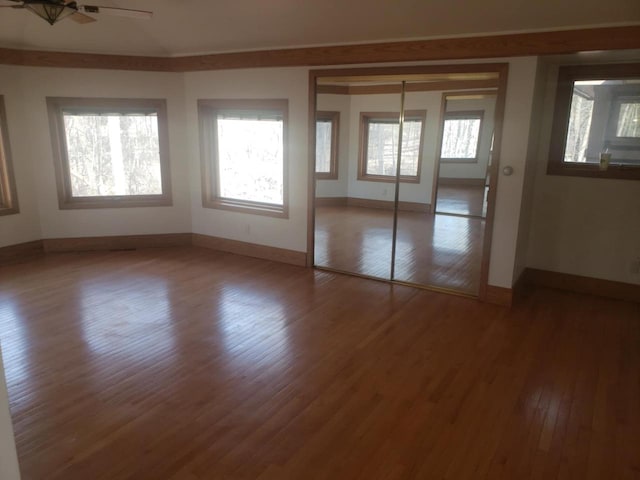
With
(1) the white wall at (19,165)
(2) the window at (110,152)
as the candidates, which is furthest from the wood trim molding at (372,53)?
(2) the window at (110,152)

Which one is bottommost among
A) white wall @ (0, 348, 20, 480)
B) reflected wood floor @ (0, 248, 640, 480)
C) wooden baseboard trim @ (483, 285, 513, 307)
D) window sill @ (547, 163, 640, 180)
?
reflected wood floor @ (0, 248, 640, 480)

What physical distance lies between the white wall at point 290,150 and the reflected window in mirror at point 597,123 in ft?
9.43

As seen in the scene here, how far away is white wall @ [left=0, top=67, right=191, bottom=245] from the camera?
555 centimetres

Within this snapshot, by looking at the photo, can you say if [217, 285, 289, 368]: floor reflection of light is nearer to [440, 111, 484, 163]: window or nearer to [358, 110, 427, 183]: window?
[358, 110, 427, 183]: window

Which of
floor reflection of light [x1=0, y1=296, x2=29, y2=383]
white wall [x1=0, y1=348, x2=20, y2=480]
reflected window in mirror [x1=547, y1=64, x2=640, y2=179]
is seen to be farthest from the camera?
reflected window in mirror [x1=547, y1=64, x2=640, y2=179]

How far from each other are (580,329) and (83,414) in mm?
4082

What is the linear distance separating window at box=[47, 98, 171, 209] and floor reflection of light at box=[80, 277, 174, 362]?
169 cm

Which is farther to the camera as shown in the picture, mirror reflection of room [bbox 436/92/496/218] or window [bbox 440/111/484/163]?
window [bbox 440/111/484/163]

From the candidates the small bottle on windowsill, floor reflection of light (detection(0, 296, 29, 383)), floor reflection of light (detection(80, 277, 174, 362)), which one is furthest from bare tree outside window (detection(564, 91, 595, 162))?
floor reflection of light (detection(0, 296, 29, 383))

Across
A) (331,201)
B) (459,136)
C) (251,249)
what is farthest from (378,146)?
(251,249)

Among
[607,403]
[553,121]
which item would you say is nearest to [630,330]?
[607,403]

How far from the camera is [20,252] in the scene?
575cm

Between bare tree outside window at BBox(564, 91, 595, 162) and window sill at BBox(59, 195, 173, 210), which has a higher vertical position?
bare tree outside window at BBox(564, 91, 595, 162)

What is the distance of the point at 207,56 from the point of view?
5.64 metres
